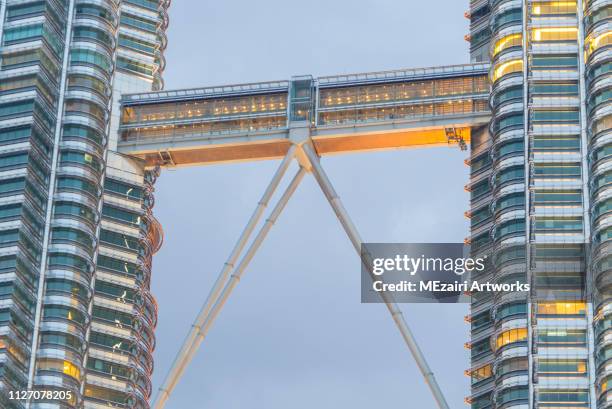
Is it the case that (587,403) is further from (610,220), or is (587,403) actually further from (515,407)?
(610,220)

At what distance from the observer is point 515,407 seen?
7830 inches

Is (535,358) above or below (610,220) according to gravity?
below

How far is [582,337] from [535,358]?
567 cm

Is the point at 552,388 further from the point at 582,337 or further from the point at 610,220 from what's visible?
the point at 610,220

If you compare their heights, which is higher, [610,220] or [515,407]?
[610,220]

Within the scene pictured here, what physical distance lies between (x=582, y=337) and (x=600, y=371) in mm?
6975

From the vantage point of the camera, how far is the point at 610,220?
655ft

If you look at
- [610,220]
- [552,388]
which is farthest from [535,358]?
[610,220]

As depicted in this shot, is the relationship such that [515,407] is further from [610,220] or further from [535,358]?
[610,220]

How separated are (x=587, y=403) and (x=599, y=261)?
15.5 m

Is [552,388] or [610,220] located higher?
[610,220]

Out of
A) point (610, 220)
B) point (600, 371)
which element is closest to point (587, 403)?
point (600, 371)

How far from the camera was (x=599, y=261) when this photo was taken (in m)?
197

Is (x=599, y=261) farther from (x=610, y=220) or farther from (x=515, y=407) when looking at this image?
(x=515, y=407)
